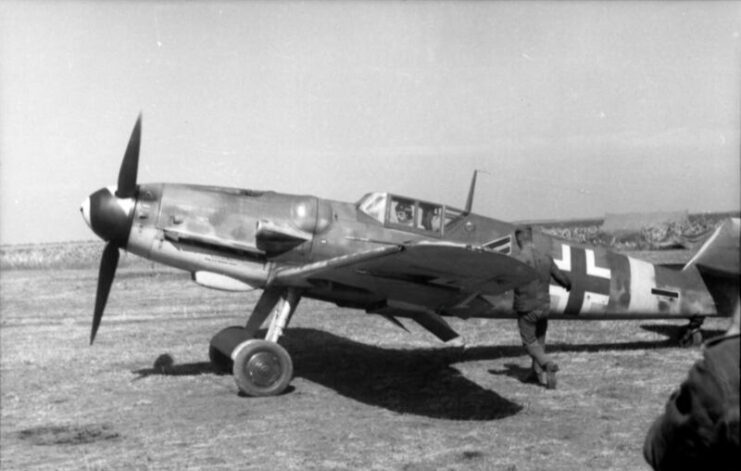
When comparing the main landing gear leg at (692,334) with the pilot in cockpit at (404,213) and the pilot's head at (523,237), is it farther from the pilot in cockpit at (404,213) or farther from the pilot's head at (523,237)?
the pilot in cockpit at (404,213)

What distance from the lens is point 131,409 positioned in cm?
740

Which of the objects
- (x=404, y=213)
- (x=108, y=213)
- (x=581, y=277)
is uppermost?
(x=404, y=213)

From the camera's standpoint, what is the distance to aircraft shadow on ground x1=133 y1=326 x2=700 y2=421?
7188 millimetres

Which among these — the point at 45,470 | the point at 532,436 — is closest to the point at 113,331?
the point at 45,470

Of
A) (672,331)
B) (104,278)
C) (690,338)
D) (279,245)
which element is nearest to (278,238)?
(279,245)

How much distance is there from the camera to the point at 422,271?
7.07m

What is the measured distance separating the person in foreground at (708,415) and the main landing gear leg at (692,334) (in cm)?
856

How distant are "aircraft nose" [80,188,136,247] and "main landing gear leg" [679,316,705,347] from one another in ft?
→ 21.7

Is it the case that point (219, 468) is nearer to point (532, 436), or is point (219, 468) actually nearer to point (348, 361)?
point (532, 436)

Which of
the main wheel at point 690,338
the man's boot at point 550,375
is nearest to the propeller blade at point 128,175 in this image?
the man's boot at point 550,375

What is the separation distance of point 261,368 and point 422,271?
192cm

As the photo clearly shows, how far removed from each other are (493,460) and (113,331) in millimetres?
9181

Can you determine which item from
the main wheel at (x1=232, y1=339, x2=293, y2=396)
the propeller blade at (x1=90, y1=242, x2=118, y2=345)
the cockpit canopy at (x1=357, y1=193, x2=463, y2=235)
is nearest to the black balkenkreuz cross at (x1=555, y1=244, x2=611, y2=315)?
the cockpit canopy at (x1=357, y1=193, x2=463, y2=235)

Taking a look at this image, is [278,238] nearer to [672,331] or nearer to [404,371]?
[404,371]
